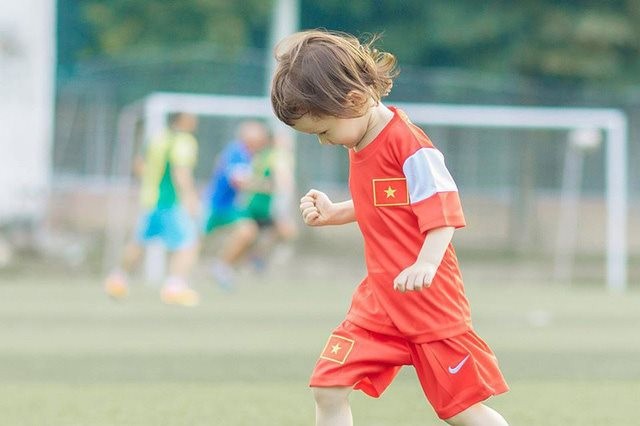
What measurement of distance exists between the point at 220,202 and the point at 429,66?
1254 centimetres

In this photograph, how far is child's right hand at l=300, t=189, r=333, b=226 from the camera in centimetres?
507

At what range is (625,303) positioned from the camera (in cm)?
1622

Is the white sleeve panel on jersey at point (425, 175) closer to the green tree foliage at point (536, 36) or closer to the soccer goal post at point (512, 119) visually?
the soccer goal post at point (512, 119)

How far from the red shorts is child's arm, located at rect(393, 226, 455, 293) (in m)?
0.26

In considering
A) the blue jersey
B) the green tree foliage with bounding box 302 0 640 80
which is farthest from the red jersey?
the green tree foliage with bounding box 302 0 640 80

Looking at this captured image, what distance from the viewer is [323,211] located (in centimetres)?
512

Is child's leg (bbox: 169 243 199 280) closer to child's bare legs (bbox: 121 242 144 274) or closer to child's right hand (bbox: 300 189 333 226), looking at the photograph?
child's bare legs (bbox: 121 242 144 274)

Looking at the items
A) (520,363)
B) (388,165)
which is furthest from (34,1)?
(388,165)

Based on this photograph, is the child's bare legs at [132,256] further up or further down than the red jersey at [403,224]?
further down

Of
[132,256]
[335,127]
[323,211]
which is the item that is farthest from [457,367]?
[132,256]

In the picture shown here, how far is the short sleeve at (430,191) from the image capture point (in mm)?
4699

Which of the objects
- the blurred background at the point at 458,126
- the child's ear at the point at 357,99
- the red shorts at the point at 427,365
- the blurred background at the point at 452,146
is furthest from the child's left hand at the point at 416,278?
the blurred background at the point at 458,126

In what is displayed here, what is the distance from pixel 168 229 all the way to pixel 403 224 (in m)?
10.1

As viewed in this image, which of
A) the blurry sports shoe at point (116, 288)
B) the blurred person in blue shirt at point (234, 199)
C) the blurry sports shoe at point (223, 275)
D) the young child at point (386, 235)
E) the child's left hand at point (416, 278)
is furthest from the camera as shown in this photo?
the blurred person in blue shirt at point (234, 199)
